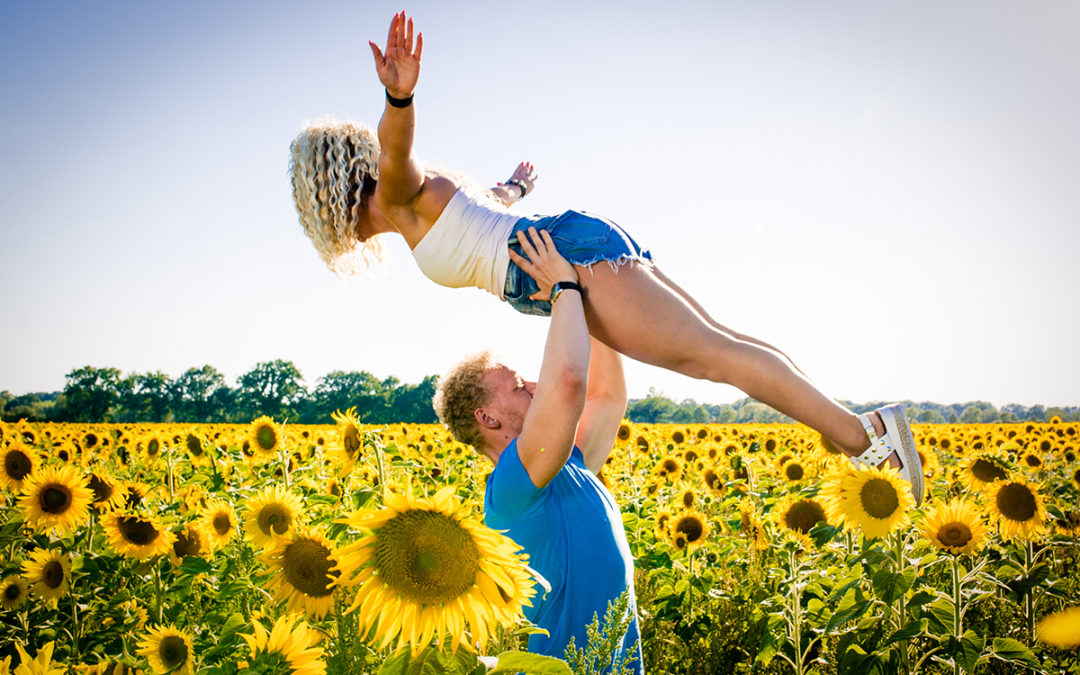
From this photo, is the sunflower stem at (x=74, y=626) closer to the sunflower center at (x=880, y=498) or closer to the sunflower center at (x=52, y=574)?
the sunflower center at (x=52, y=574)

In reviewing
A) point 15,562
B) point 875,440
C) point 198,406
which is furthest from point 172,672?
point 198,406

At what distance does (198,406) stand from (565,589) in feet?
142

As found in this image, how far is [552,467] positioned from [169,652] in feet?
4.75

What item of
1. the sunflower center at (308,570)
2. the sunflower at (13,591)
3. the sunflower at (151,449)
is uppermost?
the sunflower center at (308,570)

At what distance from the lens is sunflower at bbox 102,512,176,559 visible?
142 inches

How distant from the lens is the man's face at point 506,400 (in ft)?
9.98

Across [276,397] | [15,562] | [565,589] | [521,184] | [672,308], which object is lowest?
[276,397]

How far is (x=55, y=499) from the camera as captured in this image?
13.7 feet

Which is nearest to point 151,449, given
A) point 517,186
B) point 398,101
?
point 517,186

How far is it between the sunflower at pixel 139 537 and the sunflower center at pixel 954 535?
13.2 ft

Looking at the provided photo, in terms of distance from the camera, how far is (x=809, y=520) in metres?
4.19

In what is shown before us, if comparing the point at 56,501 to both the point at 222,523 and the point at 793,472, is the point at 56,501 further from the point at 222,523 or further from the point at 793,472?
the point at 793,472

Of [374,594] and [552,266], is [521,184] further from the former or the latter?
[374,594]

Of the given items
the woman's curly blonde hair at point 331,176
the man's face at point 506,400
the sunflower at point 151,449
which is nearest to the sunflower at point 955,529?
the man's face at point 506,400
